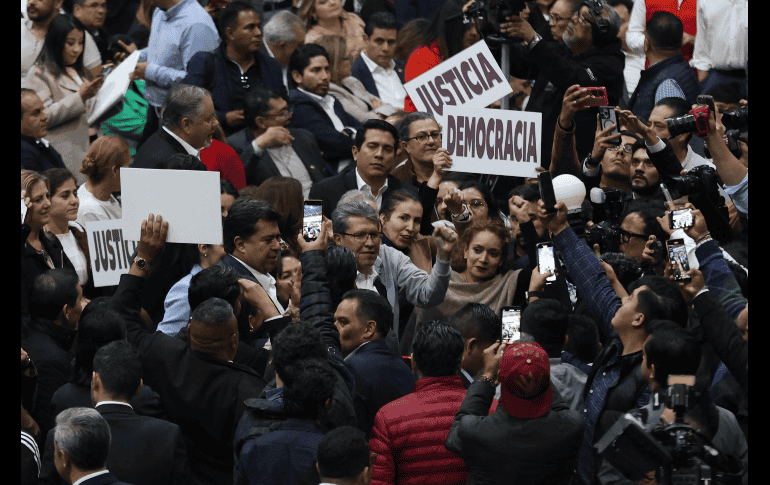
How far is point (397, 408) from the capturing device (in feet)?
14.3

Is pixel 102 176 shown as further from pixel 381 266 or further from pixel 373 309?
pixel 373 309

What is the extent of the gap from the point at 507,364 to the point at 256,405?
0.98 m

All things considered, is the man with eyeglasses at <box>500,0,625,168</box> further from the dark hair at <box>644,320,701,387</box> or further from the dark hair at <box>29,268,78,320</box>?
the dark hair at <box>29,268,78,320</box>

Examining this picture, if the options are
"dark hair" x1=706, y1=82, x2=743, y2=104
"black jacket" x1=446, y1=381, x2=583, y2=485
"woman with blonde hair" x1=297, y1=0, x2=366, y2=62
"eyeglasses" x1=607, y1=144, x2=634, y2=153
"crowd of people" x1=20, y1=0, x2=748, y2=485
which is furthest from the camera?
"woman with blonde hair" x1=297, y1=0, x2=366, y2=62

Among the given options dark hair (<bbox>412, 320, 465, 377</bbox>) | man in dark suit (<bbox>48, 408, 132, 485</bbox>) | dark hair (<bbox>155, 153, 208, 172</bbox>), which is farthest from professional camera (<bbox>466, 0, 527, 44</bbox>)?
man in dark suit (<bbox>48, 408, 132, 485</bbox>)

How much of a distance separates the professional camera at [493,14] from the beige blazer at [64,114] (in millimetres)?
2951

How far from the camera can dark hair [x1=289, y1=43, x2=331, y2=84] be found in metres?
8.16

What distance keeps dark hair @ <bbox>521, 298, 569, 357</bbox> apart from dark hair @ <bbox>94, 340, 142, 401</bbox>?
1.82 metres

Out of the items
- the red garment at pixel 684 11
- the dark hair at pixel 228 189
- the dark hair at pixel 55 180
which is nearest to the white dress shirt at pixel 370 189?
the dark hair at pixel 228 189

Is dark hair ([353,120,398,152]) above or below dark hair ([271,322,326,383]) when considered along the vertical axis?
below

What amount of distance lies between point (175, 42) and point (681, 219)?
178 inches

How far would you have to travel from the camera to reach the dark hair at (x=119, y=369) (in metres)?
4.45

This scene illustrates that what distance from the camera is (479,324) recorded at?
17.0 ft
